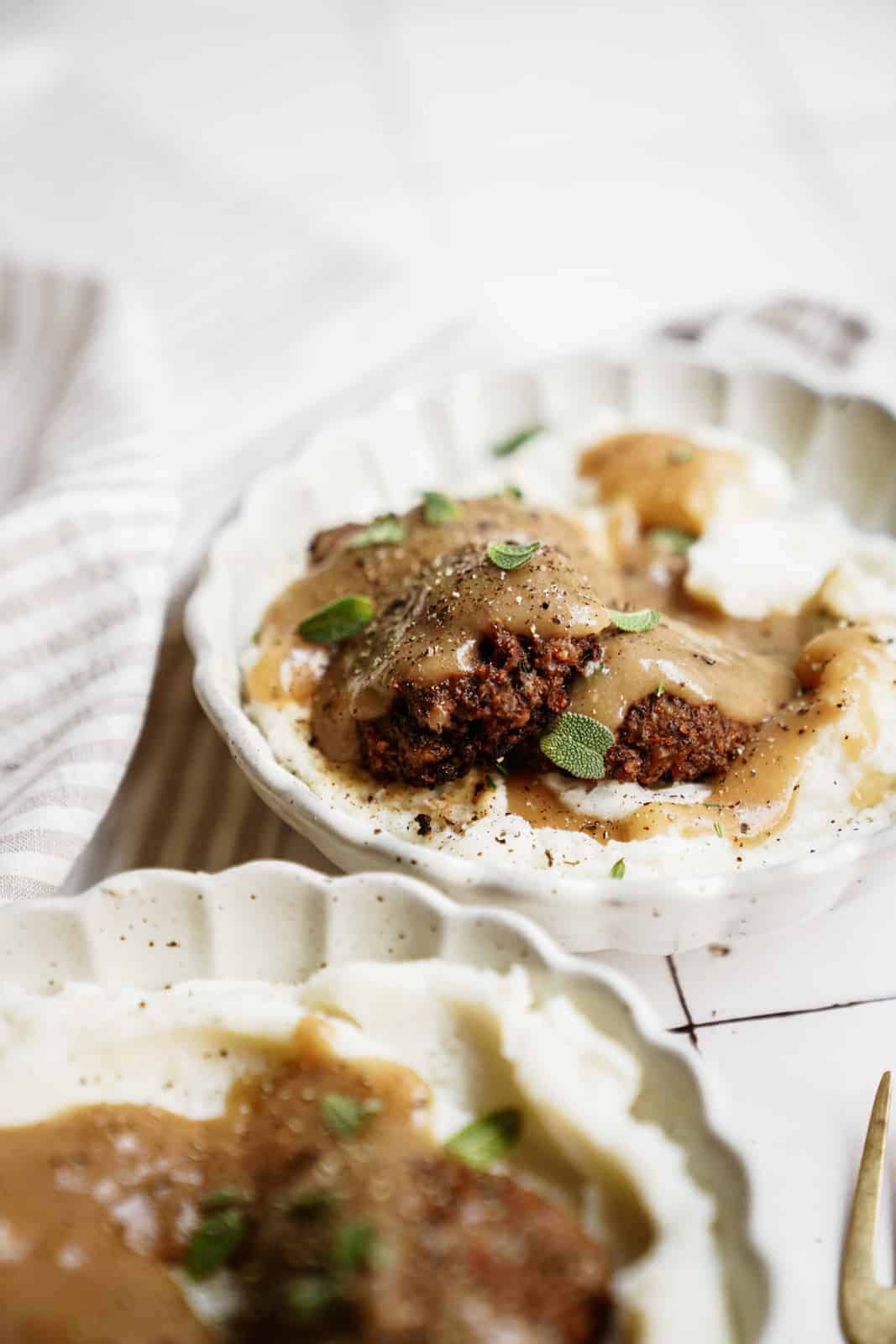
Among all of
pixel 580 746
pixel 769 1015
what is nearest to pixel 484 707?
pixel 580 746

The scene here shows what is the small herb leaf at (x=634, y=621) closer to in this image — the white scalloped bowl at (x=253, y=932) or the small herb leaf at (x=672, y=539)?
the small herb leaf at (x=672, y=539)

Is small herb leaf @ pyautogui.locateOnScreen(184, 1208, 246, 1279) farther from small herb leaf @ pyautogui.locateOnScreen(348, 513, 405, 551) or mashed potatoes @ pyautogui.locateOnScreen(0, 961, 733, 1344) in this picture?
small herb leaf @ pyautogui.locateOnScreen(348, 513, 405, 551)

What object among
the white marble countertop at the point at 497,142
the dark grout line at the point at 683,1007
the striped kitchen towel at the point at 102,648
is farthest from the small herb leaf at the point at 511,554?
the white marble countertop at the point at 497,142

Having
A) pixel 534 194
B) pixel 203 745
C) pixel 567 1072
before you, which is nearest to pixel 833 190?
pixel 534 194

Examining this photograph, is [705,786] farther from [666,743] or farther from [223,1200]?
[223,1200]

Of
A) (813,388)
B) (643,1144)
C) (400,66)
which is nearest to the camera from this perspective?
Answer: (643,1144)

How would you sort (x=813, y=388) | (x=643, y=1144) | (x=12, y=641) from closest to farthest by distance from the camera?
(x=643, y=1144)
(x=12, y=641)
(x=813, y=388)

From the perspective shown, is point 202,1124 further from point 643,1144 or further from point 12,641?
point 12,641

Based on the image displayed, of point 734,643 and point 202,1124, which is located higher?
point 202,1124
